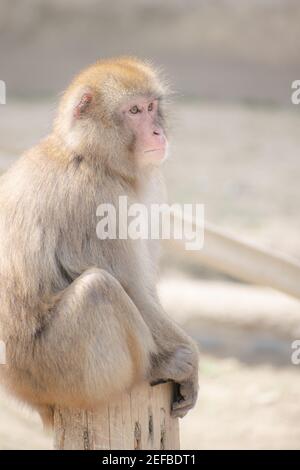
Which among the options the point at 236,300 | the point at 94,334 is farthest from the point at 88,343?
the point at 236,300

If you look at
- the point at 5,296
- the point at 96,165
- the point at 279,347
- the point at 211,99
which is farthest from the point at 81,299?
the point at 211,99

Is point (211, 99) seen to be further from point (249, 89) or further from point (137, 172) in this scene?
point (137, 172)

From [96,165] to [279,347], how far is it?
500 cm

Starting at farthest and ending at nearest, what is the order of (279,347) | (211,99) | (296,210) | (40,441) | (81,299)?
(211,99)
(296,210)
(279,347)
(40,441)
(81,299)

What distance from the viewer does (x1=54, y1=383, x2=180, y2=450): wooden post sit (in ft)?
13.9

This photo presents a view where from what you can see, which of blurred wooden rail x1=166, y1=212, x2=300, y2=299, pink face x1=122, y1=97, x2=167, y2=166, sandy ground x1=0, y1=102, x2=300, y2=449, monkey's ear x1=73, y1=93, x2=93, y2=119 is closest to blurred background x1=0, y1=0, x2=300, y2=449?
sandy ground x1=0, y1=102, x2=300, y2=449

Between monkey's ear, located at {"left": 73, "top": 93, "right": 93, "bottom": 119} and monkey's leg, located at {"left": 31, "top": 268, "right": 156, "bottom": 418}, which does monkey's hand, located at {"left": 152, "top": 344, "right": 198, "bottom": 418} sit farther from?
monkey's ear, located at {"left": 73, "top": 93, "right": 93, "bottom": 119}

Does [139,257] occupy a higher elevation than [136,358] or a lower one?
higher

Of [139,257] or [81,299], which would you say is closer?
[81,299]

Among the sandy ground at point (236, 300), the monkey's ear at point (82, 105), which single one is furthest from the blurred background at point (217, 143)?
the monkey's ear at point (82, 105)

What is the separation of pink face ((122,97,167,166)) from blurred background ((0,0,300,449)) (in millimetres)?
418

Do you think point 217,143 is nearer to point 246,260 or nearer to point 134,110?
point 246,260
